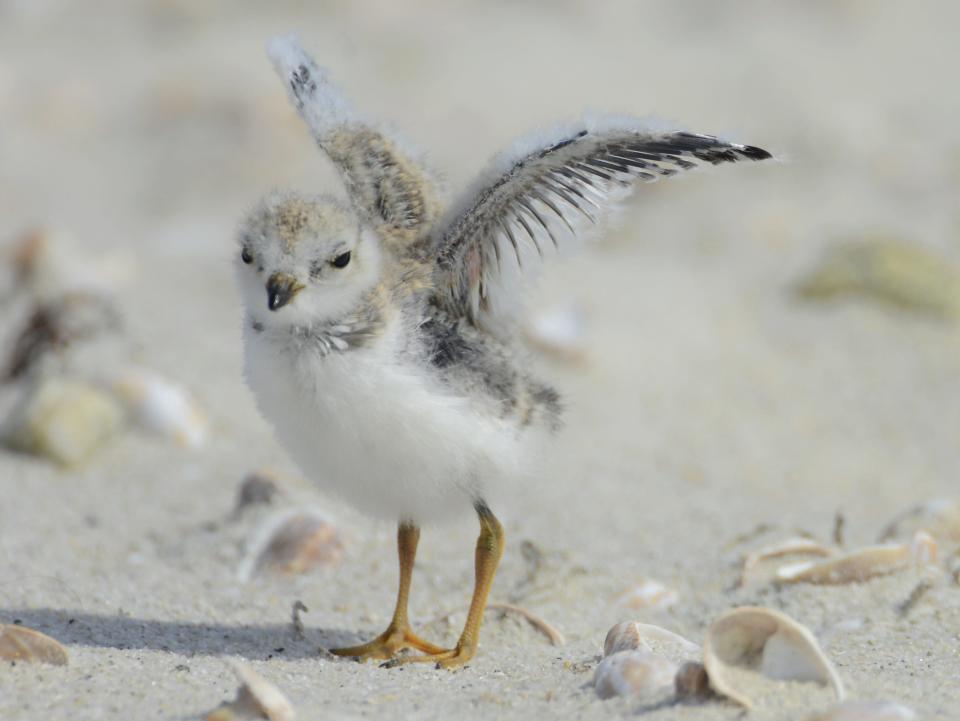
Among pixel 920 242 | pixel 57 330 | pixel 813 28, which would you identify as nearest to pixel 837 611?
pixel 57 330

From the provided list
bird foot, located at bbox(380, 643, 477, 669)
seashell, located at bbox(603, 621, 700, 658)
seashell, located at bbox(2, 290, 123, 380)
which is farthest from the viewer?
seashell, located at bbox(2, 290, 123, 380)

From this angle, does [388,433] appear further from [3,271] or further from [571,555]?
[3,271]

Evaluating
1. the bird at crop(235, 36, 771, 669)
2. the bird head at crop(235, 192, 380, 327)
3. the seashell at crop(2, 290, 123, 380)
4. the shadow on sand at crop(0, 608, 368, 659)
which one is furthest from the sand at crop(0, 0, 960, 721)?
the bird head at crop(235, 192, 380, 327)

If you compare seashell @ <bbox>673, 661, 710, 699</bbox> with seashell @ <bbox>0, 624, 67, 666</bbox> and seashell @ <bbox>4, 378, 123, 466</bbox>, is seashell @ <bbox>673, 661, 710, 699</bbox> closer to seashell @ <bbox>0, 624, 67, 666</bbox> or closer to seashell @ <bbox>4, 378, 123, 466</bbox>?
seashell @ <bbox>0, 624, 67, 666</bbox>

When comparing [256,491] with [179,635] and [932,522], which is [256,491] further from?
[932,522]

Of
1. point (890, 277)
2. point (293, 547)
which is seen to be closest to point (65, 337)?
point (293, 547)

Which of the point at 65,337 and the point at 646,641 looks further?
the point at 65,337
